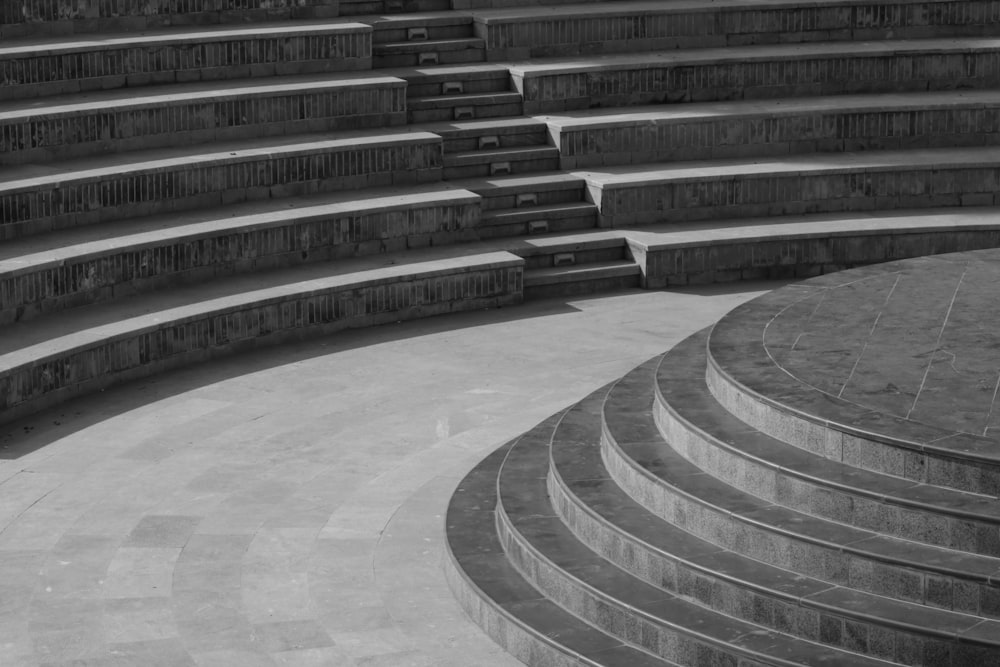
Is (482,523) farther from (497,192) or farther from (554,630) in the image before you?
(497,192)

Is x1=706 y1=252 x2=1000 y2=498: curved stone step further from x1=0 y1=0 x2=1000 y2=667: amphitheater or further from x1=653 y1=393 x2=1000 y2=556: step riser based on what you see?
x1=653 y1=393 x2=1000 y2=556: step riser

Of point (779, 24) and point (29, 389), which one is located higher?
point (779, 24)

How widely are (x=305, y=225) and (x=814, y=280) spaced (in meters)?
4.49

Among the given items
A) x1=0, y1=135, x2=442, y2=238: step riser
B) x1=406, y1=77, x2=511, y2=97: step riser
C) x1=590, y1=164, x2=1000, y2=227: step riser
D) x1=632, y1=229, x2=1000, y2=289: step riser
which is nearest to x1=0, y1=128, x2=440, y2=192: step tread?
x1=0, y1=135, x2=442, y2=238: step riser

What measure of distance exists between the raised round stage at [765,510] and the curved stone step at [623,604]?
0.01m

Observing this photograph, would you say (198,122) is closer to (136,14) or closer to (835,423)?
(136,14)

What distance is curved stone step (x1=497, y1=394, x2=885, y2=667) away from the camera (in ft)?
22.4

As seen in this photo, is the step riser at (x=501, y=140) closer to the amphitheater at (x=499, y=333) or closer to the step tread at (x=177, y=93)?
the amphitheater at (x=499, y=333)

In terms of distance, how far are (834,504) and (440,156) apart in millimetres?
7725

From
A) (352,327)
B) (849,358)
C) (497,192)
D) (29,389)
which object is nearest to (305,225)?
(352,327)

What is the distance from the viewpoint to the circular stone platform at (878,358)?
7.73 meters

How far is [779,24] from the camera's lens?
16.5 m

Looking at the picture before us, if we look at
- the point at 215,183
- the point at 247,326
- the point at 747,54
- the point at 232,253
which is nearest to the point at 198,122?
the point at 215,183

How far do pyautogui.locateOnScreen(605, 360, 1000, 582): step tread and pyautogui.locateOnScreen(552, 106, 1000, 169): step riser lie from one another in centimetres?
599
